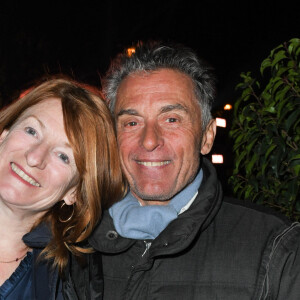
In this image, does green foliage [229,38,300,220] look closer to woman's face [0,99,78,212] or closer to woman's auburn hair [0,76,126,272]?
woman's auburn hair [0,76,126,272]

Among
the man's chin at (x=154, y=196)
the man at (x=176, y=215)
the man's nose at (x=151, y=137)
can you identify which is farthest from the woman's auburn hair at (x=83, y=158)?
the man's nose at (x=151, y=137)

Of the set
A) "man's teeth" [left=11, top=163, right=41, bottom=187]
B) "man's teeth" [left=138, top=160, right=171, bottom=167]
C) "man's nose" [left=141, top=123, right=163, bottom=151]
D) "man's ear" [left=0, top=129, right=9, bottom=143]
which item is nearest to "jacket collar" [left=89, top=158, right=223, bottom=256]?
"man's teeth" [left=138, top=160, right=171, bottom=167]

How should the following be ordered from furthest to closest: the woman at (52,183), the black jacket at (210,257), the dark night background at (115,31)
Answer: the dark night background at (115,31)
the woman at (52,183)
the black jacket at (210,257)

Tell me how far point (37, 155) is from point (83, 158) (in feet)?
1.00

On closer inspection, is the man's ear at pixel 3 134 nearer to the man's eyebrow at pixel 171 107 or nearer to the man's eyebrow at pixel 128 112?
the man's eyebrow at pixel 128 112

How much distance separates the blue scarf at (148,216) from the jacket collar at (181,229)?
0.18ft

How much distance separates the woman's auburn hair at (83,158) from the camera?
8.27ft

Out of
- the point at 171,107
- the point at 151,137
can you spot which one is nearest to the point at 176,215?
the point at 151,137

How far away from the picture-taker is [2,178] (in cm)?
231

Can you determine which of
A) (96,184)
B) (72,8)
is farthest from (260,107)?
(72,8)

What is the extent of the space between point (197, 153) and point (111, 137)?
0.60m

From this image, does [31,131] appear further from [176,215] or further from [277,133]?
[277,133]

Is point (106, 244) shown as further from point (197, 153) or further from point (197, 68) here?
point (197, 68)

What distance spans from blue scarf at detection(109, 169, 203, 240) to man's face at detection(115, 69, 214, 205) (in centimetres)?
7
